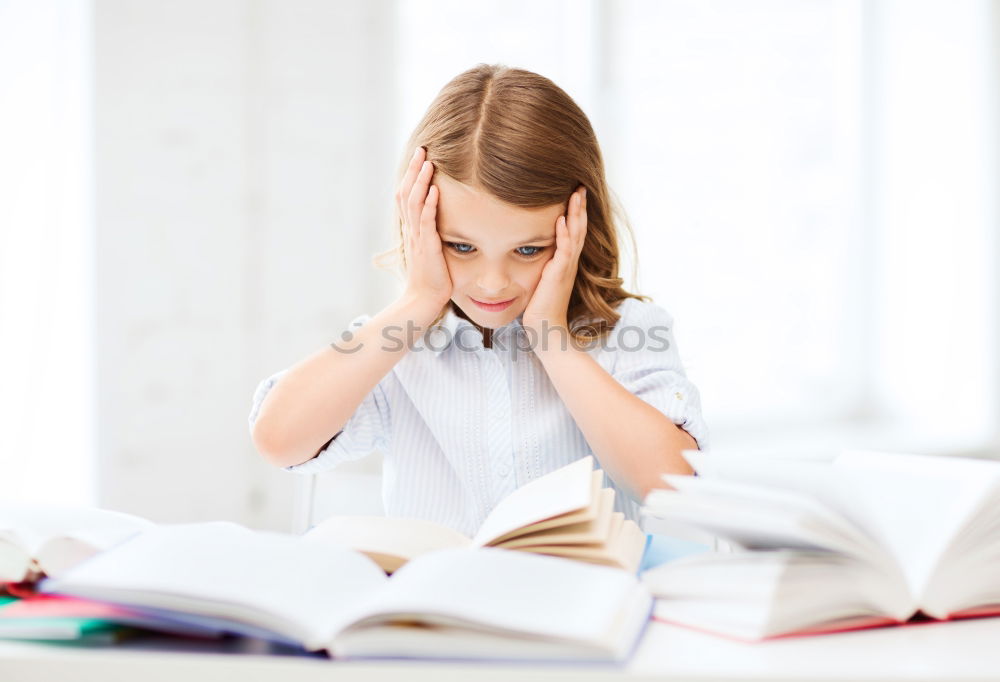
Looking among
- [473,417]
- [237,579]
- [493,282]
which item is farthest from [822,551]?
[473,417]

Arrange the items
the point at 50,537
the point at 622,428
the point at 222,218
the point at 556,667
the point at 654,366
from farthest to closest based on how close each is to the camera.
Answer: the point at 222,218 → the point at 654,366 → the point at 622,428 → the point at 50,537 → the point at 556,667

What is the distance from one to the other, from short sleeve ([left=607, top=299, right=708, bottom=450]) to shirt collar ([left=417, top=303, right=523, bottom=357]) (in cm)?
14

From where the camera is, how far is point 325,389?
1059 mm

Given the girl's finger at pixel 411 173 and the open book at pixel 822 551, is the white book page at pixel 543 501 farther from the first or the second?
the girl's finger at pixel 411 173

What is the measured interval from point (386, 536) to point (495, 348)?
0.58 metres

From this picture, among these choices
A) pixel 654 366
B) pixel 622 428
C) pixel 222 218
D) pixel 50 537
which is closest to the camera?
pixel 50 537

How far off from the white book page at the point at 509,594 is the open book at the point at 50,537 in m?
0.22

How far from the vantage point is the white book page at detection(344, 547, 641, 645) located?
1.56 ft

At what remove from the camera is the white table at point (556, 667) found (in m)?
0.47

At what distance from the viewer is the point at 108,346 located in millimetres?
1759

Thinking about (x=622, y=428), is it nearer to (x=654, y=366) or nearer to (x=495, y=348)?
(x=654, y=366)

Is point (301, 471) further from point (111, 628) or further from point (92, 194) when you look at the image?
point (92, 194)

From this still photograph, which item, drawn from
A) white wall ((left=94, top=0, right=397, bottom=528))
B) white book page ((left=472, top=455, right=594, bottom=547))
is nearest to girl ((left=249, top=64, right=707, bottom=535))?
white book page ((left=472, top=455, right=594, bottom=547))

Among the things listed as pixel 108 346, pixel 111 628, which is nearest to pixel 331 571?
pixel 111 628
